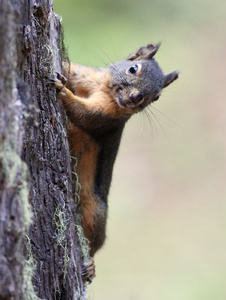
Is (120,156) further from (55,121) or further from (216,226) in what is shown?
(55,121)

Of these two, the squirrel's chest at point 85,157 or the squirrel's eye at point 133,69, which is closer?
the squirrel's chest at point 85,157

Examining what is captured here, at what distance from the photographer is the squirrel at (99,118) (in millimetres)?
3164

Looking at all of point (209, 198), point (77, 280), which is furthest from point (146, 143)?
point (77, 280)

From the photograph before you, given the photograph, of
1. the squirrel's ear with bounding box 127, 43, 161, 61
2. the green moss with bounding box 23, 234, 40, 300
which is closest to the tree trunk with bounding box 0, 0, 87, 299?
the green moss with bounding box 23, 234, 40, 300

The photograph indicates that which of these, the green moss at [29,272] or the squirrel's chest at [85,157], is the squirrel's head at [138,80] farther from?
the green moss at [29,272]

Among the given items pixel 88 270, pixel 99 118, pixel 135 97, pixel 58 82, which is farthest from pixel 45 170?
pixel 135 97

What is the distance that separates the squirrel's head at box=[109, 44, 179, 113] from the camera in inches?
131

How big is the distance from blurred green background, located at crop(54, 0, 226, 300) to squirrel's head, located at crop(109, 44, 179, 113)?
2.79 meters

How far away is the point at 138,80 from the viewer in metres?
3.43

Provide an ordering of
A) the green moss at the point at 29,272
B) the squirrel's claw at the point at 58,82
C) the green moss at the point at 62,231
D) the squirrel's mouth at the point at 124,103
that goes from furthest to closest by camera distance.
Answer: the squirrel's mouth at the point at 124,103 → the squirrel's claw at the point at 58,82 → the green moss at the point at 62,231 → the green moss at the point at 29,272

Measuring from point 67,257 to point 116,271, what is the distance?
399cm

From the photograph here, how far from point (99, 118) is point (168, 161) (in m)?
4.09

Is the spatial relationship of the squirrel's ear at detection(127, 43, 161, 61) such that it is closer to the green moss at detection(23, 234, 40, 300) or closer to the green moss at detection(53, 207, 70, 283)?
the green moss at detection(53, 207, 70, 283)

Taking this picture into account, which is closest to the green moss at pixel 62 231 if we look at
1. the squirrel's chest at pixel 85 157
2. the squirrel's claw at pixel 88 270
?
the squirrel's claw at pixel 88 270
